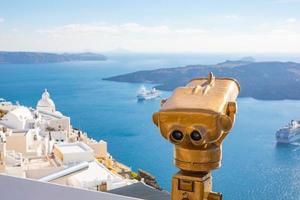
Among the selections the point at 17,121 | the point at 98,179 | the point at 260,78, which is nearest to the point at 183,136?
the point at 98,179

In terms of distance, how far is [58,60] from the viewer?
74625 mm

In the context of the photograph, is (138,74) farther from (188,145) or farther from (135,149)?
(188,145)

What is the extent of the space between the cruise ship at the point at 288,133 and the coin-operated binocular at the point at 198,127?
1815 centimetres

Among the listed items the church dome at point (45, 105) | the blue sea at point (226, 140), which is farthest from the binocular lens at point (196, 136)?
the church dome at point (45, 105)

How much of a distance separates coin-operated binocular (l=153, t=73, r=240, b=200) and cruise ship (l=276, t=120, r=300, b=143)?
1815cm

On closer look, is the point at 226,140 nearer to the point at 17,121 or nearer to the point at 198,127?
the point at 17,121

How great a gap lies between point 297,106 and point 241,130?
351 inches

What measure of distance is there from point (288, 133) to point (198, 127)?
1865cm

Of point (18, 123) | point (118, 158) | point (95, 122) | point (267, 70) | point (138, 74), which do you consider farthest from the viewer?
point (138, 74)

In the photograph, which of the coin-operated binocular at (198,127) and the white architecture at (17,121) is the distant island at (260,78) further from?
the coin-operated binocular at (198,127)

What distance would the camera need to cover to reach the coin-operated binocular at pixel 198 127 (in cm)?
67

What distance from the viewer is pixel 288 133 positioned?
1838 centimetres

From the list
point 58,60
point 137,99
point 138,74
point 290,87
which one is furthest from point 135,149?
point 58,60

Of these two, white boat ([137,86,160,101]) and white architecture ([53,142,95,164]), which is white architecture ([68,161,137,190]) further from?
white boat ([137,86,160,101])
